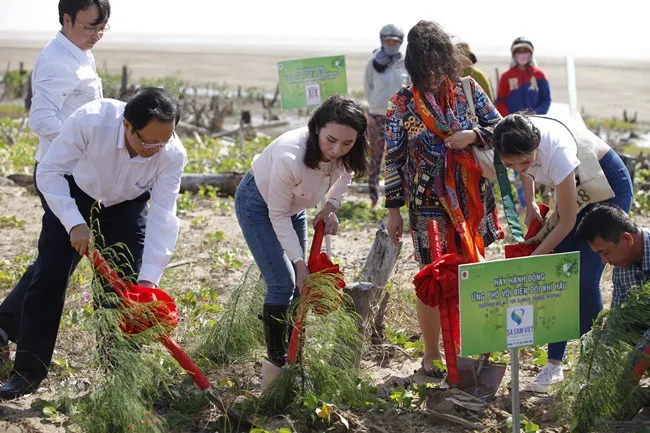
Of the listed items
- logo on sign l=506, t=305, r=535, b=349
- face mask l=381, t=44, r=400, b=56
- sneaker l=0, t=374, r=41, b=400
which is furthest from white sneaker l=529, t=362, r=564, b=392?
face mask l=381, t=44, r=400, b=56

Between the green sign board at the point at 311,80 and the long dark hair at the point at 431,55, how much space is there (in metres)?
2.58

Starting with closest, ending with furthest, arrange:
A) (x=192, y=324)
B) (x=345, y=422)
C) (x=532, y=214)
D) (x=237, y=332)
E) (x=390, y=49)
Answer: (x=345, y=422)
(x=532, y=214)
(x=237, y=332)
(x=192, y=324)
(x=390, y=49)

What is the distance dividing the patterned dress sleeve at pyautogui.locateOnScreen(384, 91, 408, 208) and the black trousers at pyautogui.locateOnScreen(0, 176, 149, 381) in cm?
121

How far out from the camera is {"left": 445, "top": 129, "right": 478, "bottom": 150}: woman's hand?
4234 millimetres

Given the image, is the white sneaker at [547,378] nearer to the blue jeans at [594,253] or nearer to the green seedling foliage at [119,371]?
the blue jeans at [594,253]

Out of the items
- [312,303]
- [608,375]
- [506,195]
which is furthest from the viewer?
[506,195]

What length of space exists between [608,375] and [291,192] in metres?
1.55

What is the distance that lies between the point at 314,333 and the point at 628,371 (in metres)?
1.33

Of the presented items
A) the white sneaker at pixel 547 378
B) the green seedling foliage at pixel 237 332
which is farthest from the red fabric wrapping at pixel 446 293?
the green seedling foliage at pixel 237 332

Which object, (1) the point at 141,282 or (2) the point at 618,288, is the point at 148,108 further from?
(2) the point at 618,288

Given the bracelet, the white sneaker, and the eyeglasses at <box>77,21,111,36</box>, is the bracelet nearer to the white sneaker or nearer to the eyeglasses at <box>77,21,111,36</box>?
the white sneaker

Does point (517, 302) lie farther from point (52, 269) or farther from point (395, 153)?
point (52, 269)

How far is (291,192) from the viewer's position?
4.00 meters

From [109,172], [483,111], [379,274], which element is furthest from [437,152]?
[109,172]
